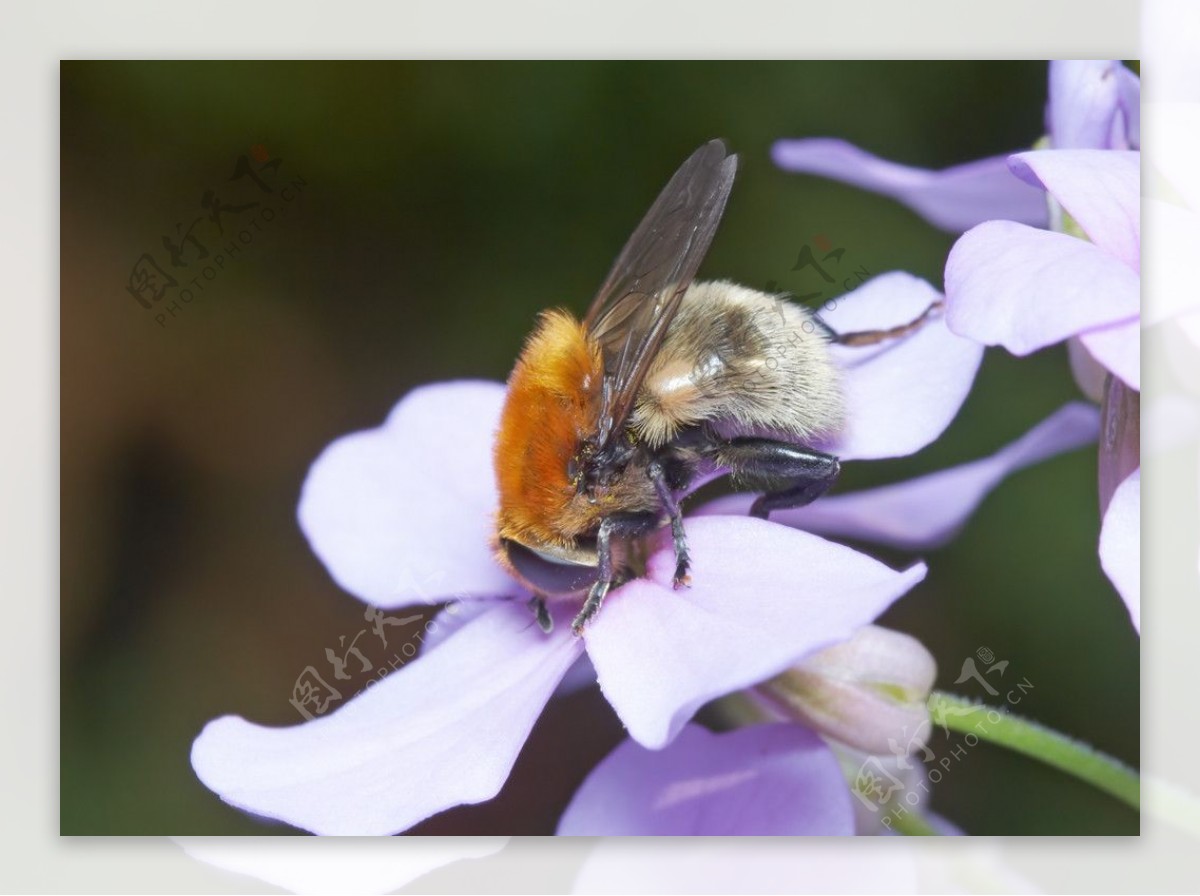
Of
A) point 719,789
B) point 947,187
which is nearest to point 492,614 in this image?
point 719,789

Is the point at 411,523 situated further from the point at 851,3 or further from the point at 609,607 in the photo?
the point at 851,3

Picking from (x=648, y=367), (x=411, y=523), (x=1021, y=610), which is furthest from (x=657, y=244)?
(x=1021, y=610)

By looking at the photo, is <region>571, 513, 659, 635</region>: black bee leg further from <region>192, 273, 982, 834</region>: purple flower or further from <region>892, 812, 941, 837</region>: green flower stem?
<region>892, 812, 941, 837</region>: green flower stem

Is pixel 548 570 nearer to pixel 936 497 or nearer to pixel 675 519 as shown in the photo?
pixel 675 519

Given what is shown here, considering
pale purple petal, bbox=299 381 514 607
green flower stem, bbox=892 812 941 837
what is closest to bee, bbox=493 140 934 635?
pale purple petal, bbox=299 381 514 607

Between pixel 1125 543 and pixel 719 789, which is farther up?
pixel 1125 543

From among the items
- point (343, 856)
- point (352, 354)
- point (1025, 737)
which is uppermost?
point (352, 354)
